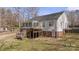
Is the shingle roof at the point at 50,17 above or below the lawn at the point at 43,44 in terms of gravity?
above

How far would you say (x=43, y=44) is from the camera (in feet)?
6.48

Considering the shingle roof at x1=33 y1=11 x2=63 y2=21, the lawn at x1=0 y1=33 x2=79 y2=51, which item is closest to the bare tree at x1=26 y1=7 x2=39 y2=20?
the shingle roof at x1=33 y1=11 x2=63 y2=21

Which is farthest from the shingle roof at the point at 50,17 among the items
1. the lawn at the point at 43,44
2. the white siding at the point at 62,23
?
the lawn at the point at 43,44

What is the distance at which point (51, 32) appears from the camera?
199 cm

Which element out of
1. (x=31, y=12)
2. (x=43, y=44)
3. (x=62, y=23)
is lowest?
(x=43, y=44)

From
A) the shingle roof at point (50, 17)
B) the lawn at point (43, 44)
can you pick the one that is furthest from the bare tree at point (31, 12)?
the lawn at point (43, 44)

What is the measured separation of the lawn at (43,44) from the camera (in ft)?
6.48

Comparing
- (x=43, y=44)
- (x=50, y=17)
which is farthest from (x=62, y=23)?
(x=43, y=44)

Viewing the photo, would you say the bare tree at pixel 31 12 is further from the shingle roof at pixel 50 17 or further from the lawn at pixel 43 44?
the lawn at pixel 43 44

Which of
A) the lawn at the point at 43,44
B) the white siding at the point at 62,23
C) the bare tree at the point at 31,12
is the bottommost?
the lawn at the point at 43,44

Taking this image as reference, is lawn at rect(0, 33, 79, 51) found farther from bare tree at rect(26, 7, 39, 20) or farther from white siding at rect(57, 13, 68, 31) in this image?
bare tree at rect(26, 7, 39, 20)

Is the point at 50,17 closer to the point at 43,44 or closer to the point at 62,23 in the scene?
the point at 62,23
